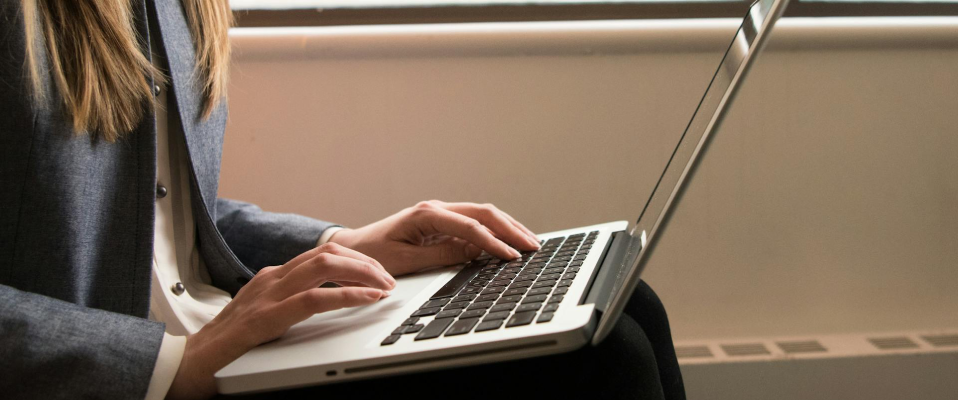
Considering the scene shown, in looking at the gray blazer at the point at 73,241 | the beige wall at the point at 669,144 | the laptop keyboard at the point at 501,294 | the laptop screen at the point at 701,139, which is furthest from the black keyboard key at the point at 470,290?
the beige wall at the point at 669,144

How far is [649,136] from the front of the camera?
54.4 inches

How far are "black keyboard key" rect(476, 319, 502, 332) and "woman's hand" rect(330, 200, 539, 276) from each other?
0.97 feet

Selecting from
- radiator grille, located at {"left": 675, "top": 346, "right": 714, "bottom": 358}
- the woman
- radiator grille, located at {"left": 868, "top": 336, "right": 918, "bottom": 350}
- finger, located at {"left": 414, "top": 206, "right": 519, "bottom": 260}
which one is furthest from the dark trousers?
radiator grille, located at {"left": 868, "top": 336, "right": 918, "bottom": 350}

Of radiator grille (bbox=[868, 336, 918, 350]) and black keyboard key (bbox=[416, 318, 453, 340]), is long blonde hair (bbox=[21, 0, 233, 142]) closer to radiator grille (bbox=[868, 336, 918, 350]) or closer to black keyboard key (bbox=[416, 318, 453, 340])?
black keyboard key (bbox=[416, 318, 453, 340])

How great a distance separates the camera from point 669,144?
138 cm

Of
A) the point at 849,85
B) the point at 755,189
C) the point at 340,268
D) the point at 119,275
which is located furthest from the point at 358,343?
the point at 849,85

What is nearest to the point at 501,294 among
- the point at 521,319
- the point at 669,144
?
the point at 521,319

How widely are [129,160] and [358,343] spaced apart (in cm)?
33

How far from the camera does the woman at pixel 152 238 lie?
1.51ft

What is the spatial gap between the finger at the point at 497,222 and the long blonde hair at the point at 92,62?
1.06 ft

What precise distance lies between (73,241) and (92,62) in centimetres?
15

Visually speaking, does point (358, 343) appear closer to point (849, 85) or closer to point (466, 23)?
point (466, 23)

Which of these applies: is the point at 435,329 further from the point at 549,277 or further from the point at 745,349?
the point at 745,349

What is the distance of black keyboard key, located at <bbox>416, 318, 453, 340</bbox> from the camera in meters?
0.43
